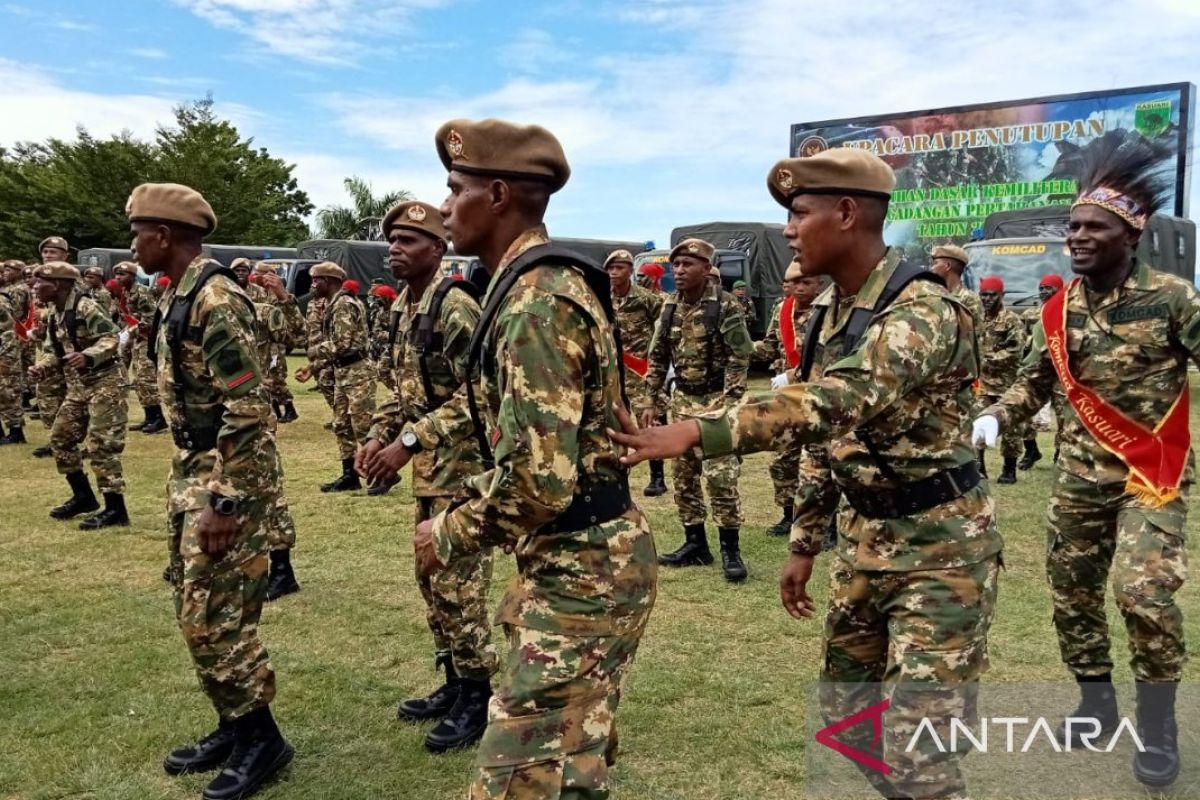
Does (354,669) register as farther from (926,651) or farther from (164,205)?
(926,651)

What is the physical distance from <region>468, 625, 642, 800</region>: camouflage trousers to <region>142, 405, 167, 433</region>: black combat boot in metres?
12.1

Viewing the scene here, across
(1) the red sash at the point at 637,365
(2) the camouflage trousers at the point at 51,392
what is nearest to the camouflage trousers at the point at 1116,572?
(1) the red sash at the point at 637,365

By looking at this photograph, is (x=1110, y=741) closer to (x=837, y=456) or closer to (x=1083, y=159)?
(x=837, y=456)

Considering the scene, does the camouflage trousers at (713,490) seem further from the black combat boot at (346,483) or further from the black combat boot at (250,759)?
the black combat boot at (346,483)

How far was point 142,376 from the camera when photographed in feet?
42.7

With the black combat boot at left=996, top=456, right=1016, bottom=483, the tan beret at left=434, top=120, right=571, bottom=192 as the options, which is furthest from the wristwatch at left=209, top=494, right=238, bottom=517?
the black combat boot at left=996, top=456, right=1016, bottom=483

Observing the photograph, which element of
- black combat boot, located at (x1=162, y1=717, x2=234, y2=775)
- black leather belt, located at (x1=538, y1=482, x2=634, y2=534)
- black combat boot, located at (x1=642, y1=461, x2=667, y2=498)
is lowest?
black combat boot, located at (x1=642, y1=461, x2=667, y2=498)

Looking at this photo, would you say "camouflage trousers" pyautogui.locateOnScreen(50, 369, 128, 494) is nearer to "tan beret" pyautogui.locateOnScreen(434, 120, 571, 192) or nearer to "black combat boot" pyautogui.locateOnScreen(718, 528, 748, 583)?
"black combat boot" pyautogui.locateOnScreen(718, 528, 748, 583)

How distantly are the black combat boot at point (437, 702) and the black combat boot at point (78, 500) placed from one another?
5283mm

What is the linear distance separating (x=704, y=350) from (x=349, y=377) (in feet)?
14.3

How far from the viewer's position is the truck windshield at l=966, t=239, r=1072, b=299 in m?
13.7

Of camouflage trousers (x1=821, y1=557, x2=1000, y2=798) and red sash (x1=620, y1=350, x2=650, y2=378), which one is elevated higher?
red sash (x1=620, y1=350, x2=650, y2=378)

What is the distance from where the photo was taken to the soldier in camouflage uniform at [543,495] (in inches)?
81.6

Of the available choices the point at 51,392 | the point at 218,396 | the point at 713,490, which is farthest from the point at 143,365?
the point at 218,396
